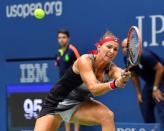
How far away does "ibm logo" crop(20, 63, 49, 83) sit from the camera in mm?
9414

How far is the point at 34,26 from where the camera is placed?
31.3ft

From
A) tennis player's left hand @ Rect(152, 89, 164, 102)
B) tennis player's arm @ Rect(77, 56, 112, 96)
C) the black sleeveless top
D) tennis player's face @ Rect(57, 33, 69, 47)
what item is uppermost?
tennis player's face @ Rect(57, 33, 69, 47)

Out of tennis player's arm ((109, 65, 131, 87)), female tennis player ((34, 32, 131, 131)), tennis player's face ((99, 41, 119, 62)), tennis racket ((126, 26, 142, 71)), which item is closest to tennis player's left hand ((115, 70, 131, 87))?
tennis player's arm ((109, 65, 131, 87))

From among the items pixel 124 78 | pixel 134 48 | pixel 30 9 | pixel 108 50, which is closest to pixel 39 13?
pixel 30 9

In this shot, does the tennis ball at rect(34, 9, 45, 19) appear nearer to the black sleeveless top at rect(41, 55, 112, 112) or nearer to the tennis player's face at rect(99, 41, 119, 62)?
the black sleeveless top at rect(41, 55, 112, 112)

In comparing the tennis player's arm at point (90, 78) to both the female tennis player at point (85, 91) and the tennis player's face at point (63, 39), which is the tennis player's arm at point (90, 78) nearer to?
the female tennis player at point (85, 91)

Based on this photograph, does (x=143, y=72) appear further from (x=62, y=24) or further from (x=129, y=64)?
(x=129, y=64)

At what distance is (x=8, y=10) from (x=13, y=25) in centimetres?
25

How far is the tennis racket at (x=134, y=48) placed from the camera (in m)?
5.09

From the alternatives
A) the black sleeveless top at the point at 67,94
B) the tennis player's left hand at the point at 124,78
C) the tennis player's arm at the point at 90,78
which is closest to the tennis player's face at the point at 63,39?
the black sleeveless top at the point at 67,94

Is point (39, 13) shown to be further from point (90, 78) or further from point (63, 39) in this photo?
point (90, 78)

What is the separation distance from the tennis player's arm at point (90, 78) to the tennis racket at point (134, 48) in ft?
0.95

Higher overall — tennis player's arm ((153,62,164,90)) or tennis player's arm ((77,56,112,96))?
tennis player's arm ((77,56,112,96))

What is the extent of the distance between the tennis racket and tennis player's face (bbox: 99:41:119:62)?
0.16m
